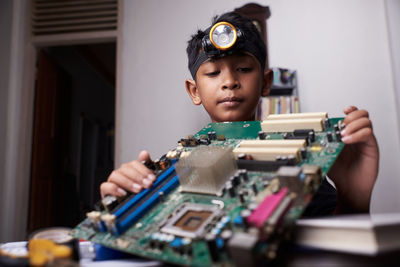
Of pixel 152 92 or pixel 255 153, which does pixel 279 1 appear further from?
pixel 255 153

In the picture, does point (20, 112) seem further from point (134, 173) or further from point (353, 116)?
point (353, 116)

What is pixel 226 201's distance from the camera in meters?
0.67

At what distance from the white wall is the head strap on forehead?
4.48ft

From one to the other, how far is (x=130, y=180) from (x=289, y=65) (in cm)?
231

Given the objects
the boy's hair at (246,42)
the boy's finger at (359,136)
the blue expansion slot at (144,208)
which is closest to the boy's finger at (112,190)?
the blue expansion slot at (144,208)

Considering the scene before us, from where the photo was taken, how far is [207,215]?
63 centimetres

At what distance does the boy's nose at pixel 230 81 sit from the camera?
130 centimetres

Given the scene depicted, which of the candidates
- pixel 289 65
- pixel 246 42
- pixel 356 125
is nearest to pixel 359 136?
pixel 356 125

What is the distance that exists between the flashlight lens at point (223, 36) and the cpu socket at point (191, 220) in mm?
825

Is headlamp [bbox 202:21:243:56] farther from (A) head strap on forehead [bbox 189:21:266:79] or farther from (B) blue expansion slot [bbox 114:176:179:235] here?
(B) blue expansion slot [bbox 114:176:179:235]

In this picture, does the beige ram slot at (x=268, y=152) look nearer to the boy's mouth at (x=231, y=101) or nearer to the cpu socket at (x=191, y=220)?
the cpu socket at (x=191, y=220)

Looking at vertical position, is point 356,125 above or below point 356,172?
above

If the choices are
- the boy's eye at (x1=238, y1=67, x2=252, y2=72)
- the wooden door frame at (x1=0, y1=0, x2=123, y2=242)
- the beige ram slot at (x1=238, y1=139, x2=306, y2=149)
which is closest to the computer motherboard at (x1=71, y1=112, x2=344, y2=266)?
the beige ram slot at (x1=238, y1=139, x2=306, y2=149)

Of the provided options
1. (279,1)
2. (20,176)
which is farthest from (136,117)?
(279,1)
